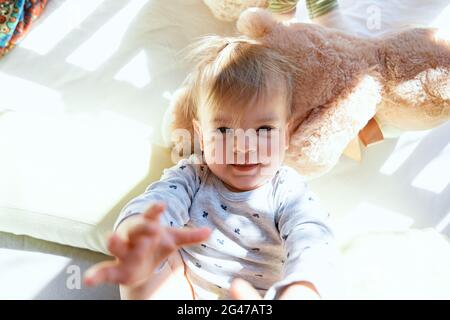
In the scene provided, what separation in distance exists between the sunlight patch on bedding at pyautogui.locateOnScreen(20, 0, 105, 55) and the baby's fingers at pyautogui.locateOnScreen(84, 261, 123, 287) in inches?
33.9

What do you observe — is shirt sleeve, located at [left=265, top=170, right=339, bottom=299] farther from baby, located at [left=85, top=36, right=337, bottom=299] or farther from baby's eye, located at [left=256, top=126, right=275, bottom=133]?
baby's eye, located at [left=256, top=126, right=275, bottom=133]

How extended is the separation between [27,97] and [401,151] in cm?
94

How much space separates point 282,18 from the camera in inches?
40.8

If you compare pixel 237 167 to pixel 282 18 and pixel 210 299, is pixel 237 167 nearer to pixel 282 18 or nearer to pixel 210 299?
pixel 210 299

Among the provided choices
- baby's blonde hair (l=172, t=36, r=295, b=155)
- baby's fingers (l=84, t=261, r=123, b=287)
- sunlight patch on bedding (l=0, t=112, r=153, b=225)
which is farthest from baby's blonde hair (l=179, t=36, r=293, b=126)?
baby's fingers (l=84, t=261, r=123, b=287)

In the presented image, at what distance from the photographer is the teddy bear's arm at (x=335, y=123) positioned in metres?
0.79

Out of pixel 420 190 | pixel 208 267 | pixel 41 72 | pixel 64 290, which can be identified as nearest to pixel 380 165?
pixel 420 190

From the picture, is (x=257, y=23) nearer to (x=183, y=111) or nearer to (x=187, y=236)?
(x=183, y=111)

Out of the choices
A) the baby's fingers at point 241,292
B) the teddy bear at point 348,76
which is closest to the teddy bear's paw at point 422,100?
the teddy bear at point 348,76

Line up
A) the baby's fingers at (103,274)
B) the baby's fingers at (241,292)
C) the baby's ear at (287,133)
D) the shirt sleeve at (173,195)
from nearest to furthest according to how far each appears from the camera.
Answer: the baby's fingers at (103,274)
the baby's fingers at (241,292)
the shirt sleeve at (173,195)
the baby's ear at (287,133)

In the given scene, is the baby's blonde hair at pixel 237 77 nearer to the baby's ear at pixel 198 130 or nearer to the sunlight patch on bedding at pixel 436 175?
the baby's ear at pixel 198 130

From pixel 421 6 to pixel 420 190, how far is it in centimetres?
44

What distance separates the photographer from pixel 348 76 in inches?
31.0

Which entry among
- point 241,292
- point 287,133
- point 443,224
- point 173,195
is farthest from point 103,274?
point 443,224
